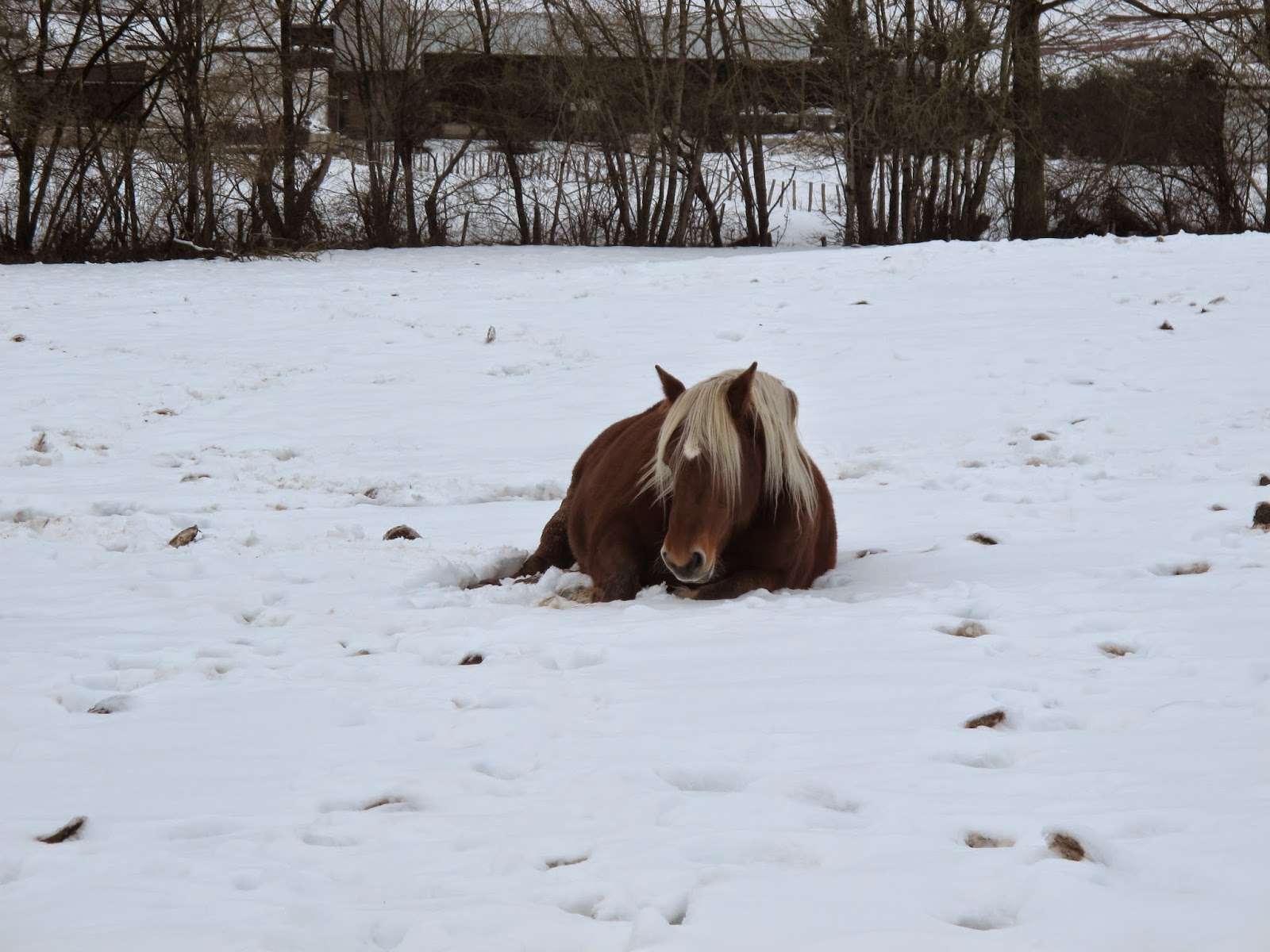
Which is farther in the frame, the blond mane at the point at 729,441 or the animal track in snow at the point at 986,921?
the blond mane at the point at 729,441

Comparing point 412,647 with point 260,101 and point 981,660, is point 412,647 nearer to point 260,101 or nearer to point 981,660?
point 981,660

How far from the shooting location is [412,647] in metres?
3.69

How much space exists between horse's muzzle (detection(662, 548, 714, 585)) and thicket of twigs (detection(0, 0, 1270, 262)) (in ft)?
50.2

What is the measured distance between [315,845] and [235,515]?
13.4 ft

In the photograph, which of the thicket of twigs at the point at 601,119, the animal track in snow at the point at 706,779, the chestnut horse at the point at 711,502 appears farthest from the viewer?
the thicket of twigs at the point at 601,119

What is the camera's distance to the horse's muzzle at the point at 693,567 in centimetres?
402

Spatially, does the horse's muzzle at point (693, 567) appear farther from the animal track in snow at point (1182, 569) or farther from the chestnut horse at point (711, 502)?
the animal track in snow at point (1182, 569)

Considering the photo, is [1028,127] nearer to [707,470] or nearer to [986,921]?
[707,470]

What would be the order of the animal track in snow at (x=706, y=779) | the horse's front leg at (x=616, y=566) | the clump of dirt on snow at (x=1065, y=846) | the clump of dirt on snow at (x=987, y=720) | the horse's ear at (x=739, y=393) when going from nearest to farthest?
the clump of dirt on snow at (x=1065, y=846)
the animal track in snow at (x=706, y=779)
the clump of dirt on snow at (x=987, y=720)
the horse's ear at (x=739, y=393)
the horse's front leg at (x=616, y=566)

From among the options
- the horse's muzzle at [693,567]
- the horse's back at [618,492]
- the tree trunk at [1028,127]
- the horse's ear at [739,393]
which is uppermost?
the tree trunk at [1028,127]

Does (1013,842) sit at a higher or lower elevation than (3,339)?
lower

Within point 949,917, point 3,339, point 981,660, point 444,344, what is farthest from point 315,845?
point 3,339

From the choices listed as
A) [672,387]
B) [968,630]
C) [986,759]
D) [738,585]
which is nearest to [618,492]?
[672,387]

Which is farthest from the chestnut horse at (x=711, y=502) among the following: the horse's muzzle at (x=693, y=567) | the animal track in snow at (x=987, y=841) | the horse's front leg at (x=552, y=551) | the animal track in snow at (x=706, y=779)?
the animal track in snow at (x=987, y=841)
